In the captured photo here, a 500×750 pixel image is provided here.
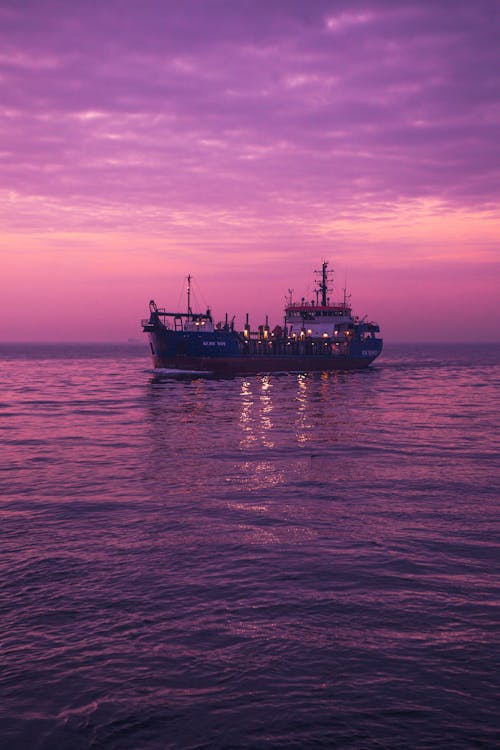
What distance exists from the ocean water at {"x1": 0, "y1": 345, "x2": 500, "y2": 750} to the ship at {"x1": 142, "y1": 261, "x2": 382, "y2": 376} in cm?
5456

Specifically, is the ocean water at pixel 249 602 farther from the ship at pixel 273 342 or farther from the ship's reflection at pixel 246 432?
the ship at pixel 273 342

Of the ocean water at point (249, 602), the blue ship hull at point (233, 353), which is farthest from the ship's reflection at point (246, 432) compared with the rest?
the blue ship hull at point (233, 353)

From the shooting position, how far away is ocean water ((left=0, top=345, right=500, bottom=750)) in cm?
713

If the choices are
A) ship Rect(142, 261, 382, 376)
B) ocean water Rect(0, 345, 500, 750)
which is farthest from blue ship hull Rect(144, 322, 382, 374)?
ocean water Rect(0, 345, 500, 750)

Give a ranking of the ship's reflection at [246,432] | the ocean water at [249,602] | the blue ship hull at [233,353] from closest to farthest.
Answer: the ocean water at [249,602] < the ship's reflection at [246,432] < the blue ship hull at [233,353]

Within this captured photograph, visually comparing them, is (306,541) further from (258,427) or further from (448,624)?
(258,427)

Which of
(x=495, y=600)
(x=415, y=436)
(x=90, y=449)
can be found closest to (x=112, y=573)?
(x=495, y=600)

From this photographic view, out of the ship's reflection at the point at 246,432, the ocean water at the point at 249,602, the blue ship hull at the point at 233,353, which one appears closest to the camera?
the ocean water at the point at 249,602

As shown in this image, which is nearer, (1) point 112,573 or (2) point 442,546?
(1) point 112,573

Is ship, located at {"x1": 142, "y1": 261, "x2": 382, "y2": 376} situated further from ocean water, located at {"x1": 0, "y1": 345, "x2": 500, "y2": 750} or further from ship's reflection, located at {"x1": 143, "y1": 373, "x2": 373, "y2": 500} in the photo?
ocean water, located at {"x1": 0, "y1": 345, "x2": 500, "y2": 750}

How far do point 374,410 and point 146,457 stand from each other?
22.6 meters

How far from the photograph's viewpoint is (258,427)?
113 ft

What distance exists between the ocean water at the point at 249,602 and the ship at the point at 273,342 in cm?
5456

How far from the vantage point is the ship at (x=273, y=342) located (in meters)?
79.1
